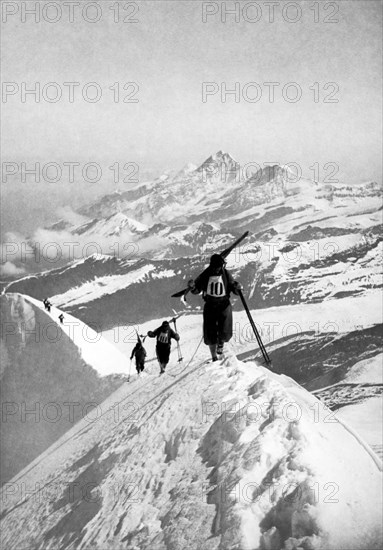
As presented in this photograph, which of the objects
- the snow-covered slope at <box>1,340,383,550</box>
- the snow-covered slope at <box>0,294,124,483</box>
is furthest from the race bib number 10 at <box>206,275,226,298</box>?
the snow-covered slope at <box>0,294,124,483</box>

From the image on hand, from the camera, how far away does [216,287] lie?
731 centimetres

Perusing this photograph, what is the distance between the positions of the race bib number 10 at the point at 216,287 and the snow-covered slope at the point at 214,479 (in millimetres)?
856

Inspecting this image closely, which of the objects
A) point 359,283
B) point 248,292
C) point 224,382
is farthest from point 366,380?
point 224,382

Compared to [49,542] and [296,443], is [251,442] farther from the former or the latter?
[49,542]

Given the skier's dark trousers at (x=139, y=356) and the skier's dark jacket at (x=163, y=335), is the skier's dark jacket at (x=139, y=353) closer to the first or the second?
the skier's dark trousers at (x=139, y=356)

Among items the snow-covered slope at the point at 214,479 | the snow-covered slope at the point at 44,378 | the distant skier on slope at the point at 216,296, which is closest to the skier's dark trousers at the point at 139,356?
the snow-covered slope at the point at 44,378

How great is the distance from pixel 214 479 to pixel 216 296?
9.91 feet

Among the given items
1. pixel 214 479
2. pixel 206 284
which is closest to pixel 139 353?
pixel 206 284

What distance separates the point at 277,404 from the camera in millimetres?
5234

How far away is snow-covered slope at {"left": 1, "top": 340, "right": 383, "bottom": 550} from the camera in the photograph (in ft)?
12.6

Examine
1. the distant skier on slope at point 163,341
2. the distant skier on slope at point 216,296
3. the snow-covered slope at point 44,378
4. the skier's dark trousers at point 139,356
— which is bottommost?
the snow-covered slope at point 44,378

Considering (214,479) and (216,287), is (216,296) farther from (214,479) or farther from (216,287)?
(214,479)

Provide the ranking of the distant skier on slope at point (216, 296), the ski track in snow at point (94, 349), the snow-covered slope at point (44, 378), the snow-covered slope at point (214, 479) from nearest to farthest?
1. the snow-covered slope at point (214, 479)
2. the distant skier on slope at point (216, 296)
3. the snow-covered slope at point (44, 378)
4. the ski track in snow at point (94, 349)

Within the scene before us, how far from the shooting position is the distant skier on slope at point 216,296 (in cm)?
732
